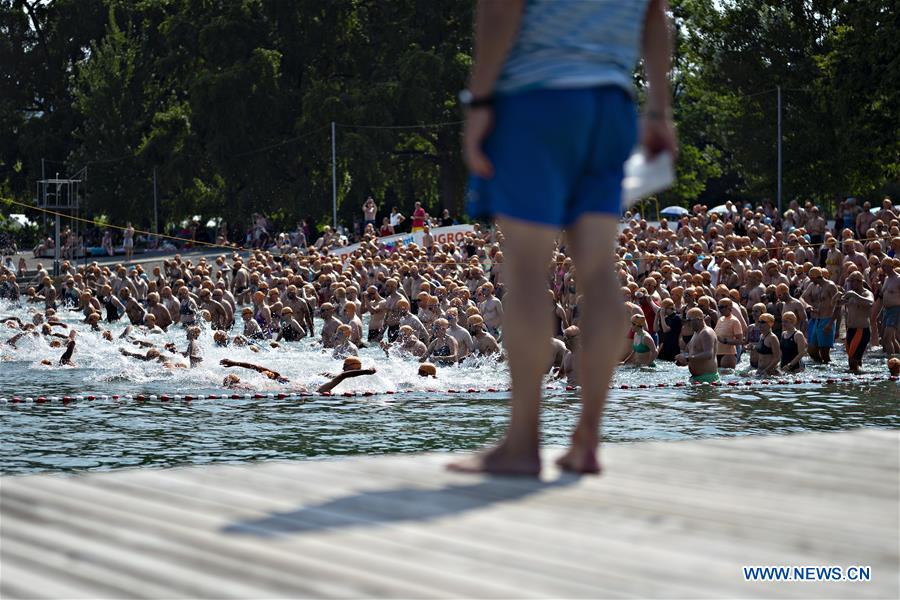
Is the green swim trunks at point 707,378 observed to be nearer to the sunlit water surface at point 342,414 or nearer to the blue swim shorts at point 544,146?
the sunlit water surface at point 342,414

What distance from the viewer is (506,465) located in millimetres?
3908

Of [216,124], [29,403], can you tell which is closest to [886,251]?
[29,403]

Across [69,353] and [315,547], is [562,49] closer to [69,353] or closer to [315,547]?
[315,547]

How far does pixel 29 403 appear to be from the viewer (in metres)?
21.6

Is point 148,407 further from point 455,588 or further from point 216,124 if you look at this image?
point 216,124

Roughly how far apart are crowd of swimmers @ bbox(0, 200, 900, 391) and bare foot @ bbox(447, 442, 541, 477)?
13.9m

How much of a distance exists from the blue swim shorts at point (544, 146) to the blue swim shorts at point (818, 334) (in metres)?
18.0

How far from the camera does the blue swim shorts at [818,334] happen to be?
69.6ft

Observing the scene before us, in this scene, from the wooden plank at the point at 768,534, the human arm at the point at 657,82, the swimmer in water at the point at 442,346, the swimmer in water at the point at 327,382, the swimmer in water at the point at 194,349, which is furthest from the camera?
the swimmer in water at the point at 194,349

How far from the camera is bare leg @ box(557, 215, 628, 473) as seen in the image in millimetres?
3914

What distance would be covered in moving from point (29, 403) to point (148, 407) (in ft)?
6.28

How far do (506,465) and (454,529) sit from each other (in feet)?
2.32

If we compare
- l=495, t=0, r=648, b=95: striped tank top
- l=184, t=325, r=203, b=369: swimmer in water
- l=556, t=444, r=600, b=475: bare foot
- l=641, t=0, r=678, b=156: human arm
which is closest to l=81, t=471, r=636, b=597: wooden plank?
l=556, t=444, r=600, b=475: bare foot

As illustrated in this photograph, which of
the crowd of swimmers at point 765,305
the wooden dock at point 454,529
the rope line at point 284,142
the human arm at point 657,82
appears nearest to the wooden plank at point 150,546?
the wooden dock at point 454,529
